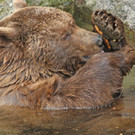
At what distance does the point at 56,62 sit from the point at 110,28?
106cm

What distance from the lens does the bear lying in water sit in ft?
14.3

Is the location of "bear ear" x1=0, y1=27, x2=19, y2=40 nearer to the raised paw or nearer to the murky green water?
the murky green water

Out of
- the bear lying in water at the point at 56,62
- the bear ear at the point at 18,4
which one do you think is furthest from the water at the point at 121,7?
the bear lying in water at the point at 56,62

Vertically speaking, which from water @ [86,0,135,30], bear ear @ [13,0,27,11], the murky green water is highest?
bear ear @ [13,0,27,11]

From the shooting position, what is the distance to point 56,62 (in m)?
5.02

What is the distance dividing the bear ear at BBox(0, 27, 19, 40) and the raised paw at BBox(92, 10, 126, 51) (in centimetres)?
127

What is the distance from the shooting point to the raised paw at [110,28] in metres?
4.59

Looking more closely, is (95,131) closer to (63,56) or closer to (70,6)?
(63,56)

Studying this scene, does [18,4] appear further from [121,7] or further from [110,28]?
[121,7]

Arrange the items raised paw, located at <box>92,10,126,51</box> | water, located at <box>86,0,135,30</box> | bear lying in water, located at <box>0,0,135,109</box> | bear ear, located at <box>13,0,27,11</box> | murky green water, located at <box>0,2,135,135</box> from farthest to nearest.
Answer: water, located at <box>86,0,135,30</box> < bear ear, located at <box>13,0,27,11</box> < raised paw, located at <box>92,10,126,51</box> < bear lying in water, located at <box>0,0,135,109</box> < murky green water, located at <box>0,2,135,135</box>

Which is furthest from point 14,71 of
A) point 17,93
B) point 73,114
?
point 73,114

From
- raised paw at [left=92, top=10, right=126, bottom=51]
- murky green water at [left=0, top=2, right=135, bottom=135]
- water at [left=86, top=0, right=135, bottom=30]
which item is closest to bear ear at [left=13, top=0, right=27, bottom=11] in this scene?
raised paw at [left=92, top=10, right=126, bottom=51]

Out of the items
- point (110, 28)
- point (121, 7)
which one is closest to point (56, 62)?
point (110, 28)

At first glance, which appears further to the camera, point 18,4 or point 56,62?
point 18,4
